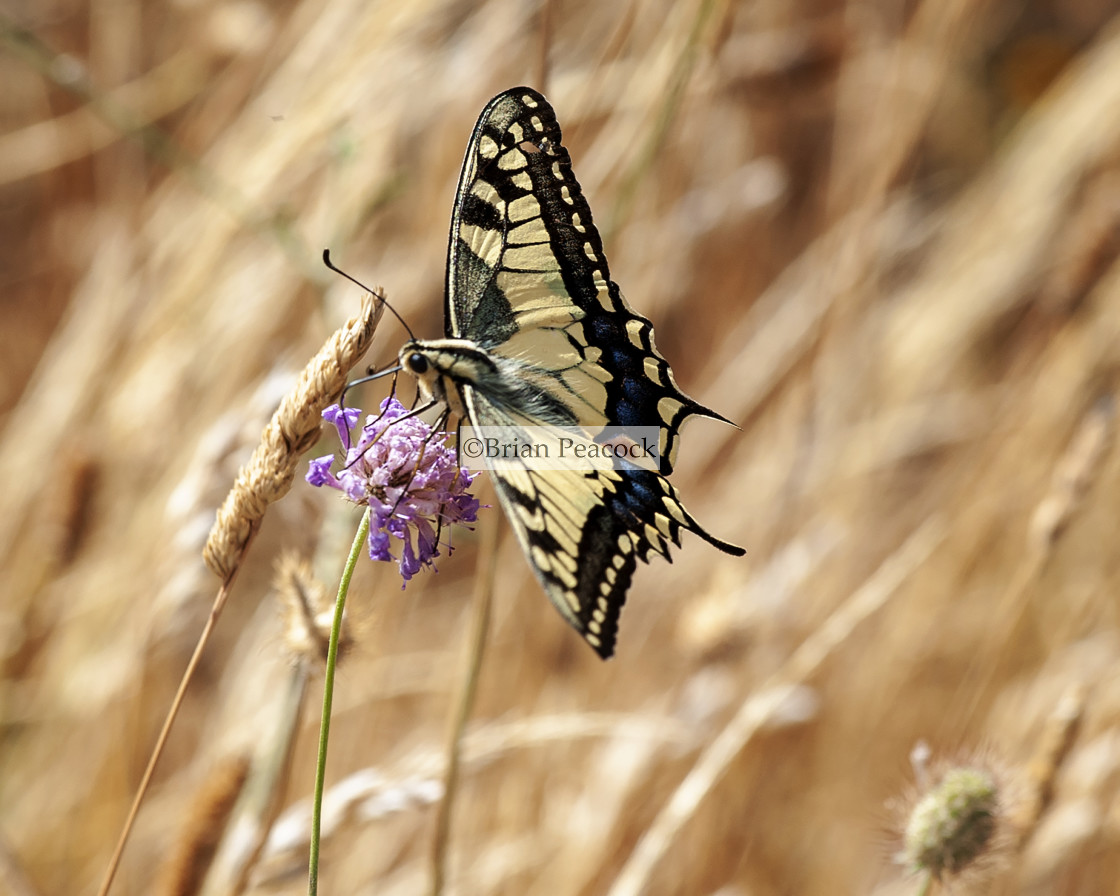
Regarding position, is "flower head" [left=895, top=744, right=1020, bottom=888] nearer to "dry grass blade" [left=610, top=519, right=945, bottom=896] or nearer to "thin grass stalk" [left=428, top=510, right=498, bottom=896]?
"dry grass blade" [left=610, top=519, right=945, bottom=896]

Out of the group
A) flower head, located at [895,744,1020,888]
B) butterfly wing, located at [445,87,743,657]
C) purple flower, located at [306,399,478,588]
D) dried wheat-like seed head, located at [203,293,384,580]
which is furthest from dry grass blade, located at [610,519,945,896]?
dried wheat-like seed head, located at [203,293,384,580]

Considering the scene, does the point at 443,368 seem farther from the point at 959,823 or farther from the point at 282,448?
the point at 959,823

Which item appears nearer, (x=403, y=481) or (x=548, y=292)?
(x=403, y=481)

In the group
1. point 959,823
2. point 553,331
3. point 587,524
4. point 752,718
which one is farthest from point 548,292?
point 959,823

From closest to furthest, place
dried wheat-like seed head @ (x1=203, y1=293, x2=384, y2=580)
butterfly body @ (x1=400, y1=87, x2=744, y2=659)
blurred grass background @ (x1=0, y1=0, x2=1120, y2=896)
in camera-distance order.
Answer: dried wheat-like seed head @ (x1=203, y1=293, x2=384, y2=580) → butterfly body @ (x1=400, y1=87, x2=744, y2=659) → blurred grass background @ (x1=0, y1=0, x2=1120, y2=896)

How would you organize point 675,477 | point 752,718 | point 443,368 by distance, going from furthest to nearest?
point 675,477 → point 752,718 → point 443,368

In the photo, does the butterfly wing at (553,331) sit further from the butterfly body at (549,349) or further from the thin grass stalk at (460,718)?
the thin grass stalk at (460,718)

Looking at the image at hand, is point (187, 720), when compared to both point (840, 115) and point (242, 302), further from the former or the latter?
point (840, 115)

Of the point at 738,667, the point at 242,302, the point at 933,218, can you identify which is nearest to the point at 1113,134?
the point at 933,218
